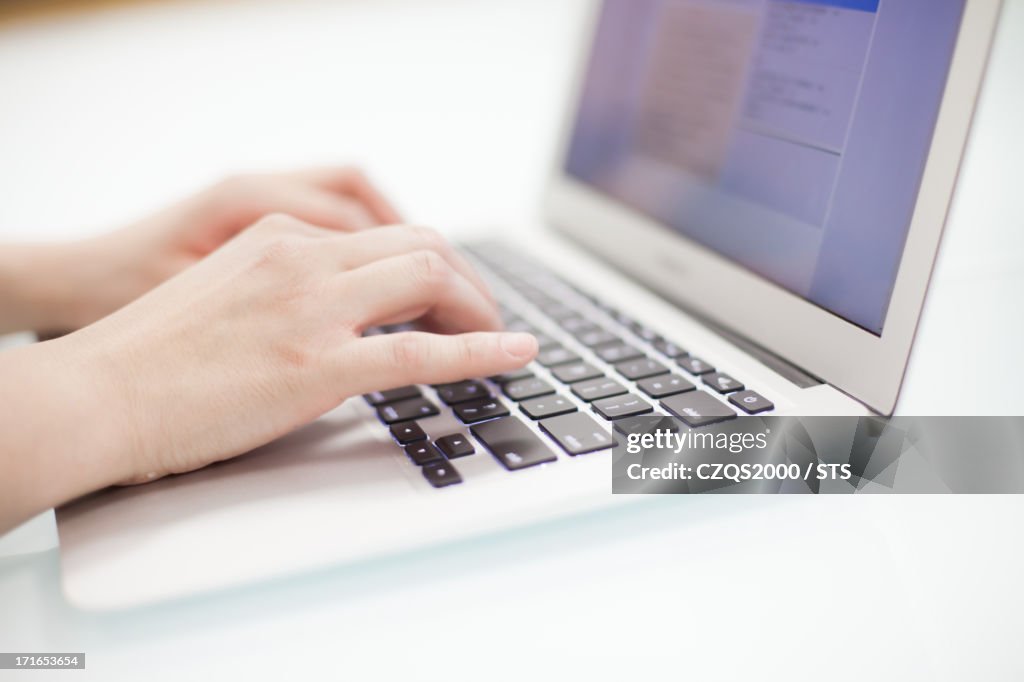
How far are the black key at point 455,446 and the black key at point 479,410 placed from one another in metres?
0.03

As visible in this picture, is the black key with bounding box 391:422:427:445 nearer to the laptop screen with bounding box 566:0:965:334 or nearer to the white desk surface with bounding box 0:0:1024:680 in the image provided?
the white desk surface with bounding box 0:0:1024:680

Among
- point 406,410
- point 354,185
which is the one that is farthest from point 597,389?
point 354,185

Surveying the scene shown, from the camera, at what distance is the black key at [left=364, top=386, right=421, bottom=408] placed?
554mm

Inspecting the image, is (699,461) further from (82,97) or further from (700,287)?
(82,97)

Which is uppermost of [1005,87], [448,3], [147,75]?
[448,3]

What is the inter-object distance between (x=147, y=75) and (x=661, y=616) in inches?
56.8

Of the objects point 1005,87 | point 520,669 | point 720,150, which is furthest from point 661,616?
point 1005,87

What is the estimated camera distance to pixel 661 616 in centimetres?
41

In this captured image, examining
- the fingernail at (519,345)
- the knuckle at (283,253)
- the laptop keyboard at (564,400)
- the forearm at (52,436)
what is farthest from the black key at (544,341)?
the forearm at (52,436)

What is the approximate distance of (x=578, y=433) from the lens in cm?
49

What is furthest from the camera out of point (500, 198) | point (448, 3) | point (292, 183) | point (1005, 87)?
point (448, 3)

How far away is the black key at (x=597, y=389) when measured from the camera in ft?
1.76

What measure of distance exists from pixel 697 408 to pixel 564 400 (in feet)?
0.30

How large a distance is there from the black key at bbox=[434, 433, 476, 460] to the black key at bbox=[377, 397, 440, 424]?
0.04m
